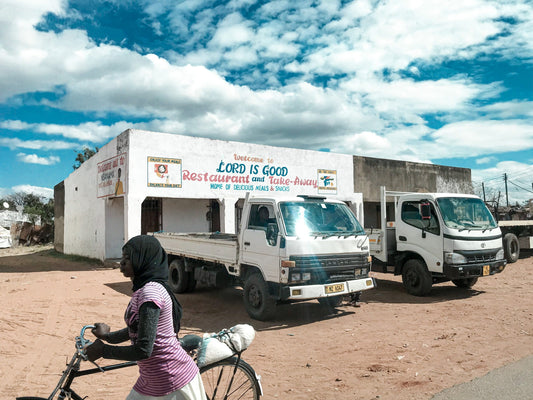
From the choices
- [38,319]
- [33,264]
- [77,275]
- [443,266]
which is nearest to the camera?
[38,319]

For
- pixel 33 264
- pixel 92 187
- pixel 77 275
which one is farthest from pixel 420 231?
pixel 33 264

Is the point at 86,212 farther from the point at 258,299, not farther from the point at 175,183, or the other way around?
the point at 258,299

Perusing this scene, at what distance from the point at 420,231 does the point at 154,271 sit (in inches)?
325

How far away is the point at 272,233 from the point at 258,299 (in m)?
1.24

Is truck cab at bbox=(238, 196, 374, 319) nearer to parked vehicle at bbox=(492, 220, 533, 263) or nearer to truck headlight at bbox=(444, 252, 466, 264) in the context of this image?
truck headlight at bbox=(444, 252, 466, 264)

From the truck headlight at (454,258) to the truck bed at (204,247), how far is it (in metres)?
4.45

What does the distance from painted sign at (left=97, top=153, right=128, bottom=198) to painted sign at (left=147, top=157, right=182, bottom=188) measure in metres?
0.90

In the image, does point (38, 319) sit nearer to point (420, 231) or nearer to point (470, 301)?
point (420, 231)

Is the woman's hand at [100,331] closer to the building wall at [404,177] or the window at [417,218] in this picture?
the window at [417,218]

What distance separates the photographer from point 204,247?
9227 mm

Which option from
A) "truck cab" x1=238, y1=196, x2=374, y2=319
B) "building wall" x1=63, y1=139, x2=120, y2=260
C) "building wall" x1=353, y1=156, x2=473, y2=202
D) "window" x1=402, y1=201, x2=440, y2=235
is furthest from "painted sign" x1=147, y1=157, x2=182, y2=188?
"building wall" x1=353, y1=156, x2=473, y2=202

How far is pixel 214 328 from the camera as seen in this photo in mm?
7371

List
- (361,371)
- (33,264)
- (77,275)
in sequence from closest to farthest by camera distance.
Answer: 1. (361,371)
2. (77,275)
3. (33,264)

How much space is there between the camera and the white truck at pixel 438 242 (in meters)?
9.09
